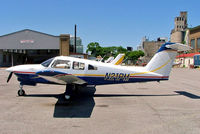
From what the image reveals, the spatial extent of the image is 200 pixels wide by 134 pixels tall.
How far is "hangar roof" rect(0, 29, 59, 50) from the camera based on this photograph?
4109 centimetres

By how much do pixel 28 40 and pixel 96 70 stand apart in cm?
3665

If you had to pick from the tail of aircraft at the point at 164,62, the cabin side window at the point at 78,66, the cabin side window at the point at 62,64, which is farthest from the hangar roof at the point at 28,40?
the tail of aircraft at the point at 164,62

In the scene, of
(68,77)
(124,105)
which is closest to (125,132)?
(124,105)

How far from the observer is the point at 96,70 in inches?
358

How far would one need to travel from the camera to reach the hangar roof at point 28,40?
135 ft

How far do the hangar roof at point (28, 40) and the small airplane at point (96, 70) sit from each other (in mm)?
33243

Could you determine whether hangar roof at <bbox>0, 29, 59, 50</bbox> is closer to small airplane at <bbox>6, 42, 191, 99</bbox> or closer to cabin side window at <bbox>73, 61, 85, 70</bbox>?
small airplane at <bbox>6, 42, 191, 99</bbox>

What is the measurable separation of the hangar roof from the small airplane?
3324 centimetres

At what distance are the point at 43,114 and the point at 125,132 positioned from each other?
3161 millimetres

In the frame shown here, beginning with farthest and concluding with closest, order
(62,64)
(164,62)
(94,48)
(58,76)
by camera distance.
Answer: (94,48)
(164,62)
(62,64)
(58,76)

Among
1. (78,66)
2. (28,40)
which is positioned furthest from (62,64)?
(28,40)

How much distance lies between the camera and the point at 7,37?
41344 millimetres

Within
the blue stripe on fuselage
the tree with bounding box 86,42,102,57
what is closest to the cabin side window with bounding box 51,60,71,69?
the blue stripe on fuselage

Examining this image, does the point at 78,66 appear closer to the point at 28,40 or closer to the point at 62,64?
the point at 62,64
